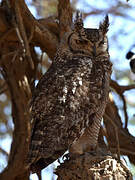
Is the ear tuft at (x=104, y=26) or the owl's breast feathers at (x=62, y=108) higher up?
the ear tuft at (x=104, y=26)

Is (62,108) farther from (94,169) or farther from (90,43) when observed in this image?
(90,43)

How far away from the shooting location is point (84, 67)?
3330 mm

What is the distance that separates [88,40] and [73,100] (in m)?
0.57

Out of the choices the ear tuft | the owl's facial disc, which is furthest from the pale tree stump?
the ear tuft

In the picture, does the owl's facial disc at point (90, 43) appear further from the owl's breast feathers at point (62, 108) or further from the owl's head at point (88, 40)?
the owl's breast feathers at point (62, 108)

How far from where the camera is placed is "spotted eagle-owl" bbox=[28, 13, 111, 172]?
122 inches

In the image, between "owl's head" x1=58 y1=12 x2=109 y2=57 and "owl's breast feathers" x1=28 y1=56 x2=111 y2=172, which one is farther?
"owl's head" x1=58 y1=12 x2=109 y2=57

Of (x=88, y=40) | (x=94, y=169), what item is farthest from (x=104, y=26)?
(x=94, y=169)

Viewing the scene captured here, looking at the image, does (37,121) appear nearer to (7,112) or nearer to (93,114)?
(93,114)

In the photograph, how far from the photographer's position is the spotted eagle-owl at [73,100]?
10.2 feet

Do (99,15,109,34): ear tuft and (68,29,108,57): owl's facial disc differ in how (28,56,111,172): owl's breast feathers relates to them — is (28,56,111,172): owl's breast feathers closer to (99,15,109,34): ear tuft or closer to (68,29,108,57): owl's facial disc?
(68,29,108,57): owl's facial disc

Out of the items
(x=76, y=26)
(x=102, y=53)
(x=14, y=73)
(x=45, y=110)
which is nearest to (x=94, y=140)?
(x=45, y=110)

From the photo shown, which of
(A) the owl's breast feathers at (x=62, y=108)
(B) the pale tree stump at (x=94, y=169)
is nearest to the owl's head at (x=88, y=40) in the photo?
(A) the owl's breast feathers at (x=62, y=108)

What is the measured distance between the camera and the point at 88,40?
3492 mm
